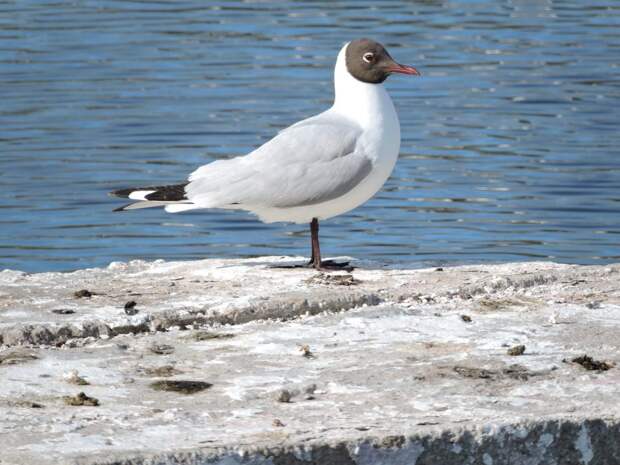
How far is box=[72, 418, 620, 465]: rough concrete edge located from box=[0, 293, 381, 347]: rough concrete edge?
146cm

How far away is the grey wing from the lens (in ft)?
24.3

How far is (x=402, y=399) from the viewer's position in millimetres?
4805

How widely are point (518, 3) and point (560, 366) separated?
19769 mm

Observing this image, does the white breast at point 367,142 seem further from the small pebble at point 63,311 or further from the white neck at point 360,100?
the small pebble at point 63,311

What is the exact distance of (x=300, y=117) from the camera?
15984 mm

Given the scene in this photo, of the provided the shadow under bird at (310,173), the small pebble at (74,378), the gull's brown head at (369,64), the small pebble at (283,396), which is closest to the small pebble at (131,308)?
the small pebble at (74,378)

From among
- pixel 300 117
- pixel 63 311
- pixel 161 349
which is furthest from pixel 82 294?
pixel 300 117

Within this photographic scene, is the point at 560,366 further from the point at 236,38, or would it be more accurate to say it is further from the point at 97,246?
the point at 236,38

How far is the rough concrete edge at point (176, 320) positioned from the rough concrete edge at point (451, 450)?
1.46 metres

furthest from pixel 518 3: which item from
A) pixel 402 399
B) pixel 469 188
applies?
pixel 402 399

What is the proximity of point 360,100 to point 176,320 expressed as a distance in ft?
7.03

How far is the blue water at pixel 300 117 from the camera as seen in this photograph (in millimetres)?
11680

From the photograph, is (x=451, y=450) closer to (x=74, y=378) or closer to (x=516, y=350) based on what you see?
(x=516, y=350)

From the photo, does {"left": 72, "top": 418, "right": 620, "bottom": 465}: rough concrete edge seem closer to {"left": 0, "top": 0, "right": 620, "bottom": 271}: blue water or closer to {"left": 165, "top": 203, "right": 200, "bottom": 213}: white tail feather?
{"left": 0, "top": 0, "right": 620, "bottom": 271}: blue water
